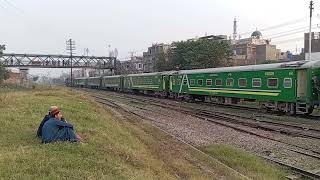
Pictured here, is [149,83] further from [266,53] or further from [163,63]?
[266,53]

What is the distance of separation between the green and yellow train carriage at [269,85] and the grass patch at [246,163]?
1168 cm

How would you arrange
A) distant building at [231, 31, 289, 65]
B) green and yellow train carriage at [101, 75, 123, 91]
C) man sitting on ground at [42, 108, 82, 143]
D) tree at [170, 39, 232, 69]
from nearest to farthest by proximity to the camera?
man sitting on ground at [42, 108, 82, 143]
green and yellow train carriage at [101, 75, 123, 91]
tree at [170, 39, 232, 69]
distant building at [231, 31, 289, 65]

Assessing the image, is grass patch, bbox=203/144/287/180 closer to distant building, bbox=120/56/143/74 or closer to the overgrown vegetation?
the overgrown vegetation

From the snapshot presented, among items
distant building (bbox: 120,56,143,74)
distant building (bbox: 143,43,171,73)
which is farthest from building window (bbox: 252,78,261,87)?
distant building (bbox: 143,43,171,73)

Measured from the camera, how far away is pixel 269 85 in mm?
28500

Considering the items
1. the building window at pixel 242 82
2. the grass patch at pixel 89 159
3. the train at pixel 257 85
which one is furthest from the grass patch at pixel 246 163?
the building window at pixel 242 82

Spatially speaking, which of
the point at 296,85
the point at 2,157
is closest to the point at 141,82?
the point at 296,85

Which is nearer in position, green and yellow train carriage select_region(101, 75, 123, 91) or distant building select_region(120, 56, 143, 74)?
green and yellow train carriage select_region(101, 75, 123, 91)

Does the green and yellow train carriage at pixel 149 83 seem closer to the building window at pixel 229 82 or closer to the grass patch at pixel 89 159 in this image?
the building window at pixel 229 82

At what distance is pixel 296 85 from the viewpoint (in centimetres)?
2620

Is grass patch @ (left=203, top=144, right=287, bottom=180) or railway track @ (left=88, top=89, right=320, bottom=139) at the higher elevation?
railway track @ (left=88, top=89, right=320, bottom=139)

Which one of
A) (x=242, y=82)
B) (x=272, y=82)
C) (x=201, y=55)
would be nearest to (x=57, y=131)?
(x=272, y=82)

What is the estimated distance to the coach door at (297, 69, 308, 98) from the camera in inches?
1011

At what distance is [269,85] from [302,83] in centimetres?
281
